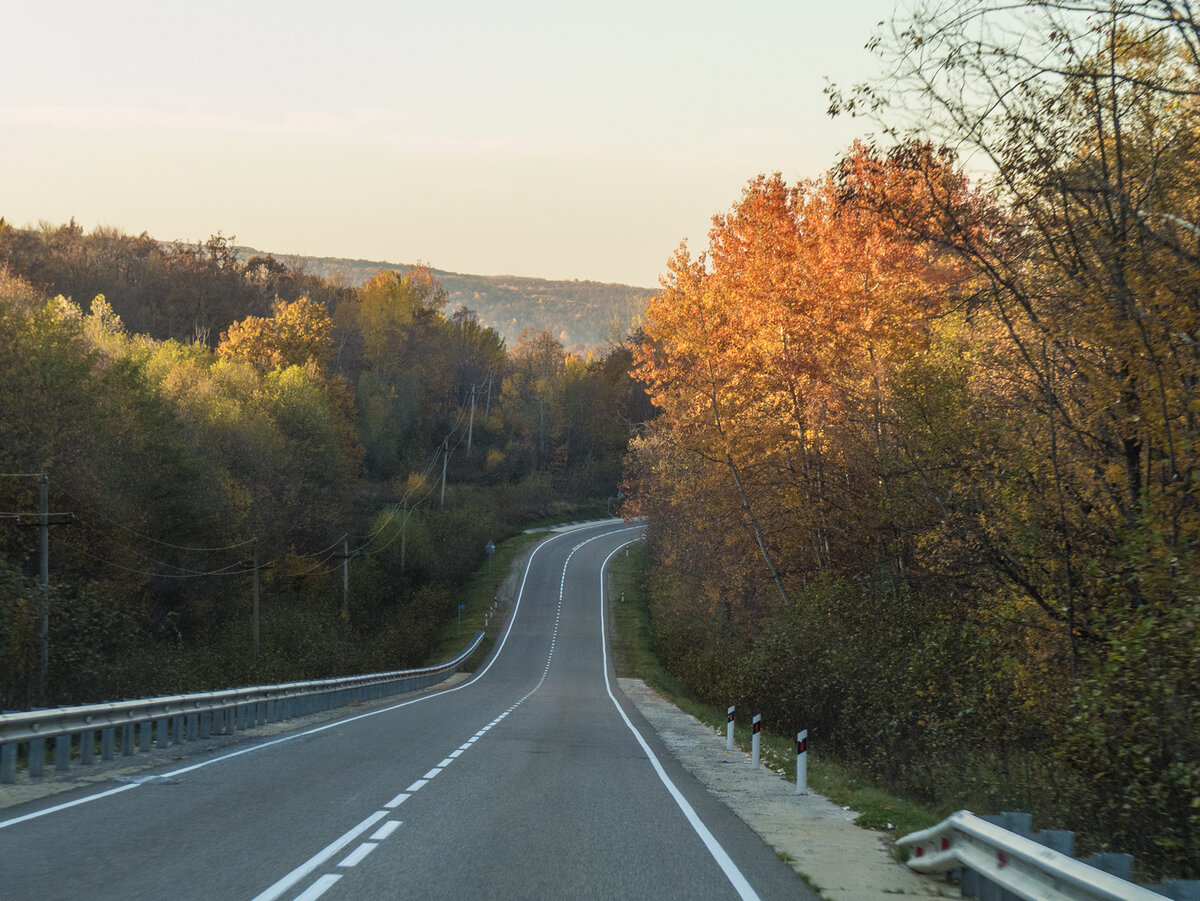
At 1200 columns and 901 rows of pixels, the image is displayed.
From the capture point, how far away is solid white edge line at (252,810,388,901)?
7002 mm

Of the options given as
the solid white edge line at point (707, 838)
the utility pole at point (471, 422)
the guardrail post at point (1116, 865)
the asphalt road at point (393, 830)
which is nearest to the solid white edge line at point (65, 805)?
the asphalt road at point (393, 830)

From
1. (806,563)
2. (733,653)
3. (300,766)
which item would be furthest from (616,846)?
(733,653)

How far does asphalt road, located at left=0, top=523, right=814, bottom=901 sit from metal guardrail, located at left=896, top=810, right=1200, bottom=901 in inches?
48.8

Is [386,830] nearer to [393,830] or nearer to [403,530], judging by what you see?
[393,830]

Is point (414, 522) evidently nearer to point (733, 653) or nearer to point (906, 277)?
point (733, 653)

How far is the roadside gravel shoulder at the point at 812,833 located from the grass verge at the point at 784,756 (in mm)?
322

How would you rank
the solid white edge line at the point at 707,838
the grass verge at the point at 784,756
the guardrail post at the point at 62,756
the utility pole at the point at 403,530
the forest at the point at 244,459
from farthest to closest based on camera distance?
1. the utility pole at the point at 403,530
2. the forest at the point at 244,459
3. the guardrail post at the point at 62,756
4. the grass verge at the point at 784,756
5. the solid white edge line at the point at 707,838

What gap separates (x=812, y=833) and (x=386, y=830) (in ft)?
14.5

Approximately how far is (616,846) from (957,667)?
10.4 meters

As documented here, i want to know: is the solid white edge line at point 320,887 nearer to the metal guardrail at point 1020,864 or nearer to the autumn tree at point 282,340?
the metal guardrail at point 1020,864

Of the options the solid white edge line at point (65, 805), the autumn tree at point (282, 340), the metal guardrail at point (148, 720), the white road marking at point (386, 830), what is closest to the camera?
the white road marking at point (386, 830)

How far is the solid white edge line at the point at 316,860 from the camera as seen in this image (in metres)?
7.00

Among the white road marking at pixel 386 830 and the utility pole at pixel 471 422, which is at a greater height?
the utility pole at pixel 471 422

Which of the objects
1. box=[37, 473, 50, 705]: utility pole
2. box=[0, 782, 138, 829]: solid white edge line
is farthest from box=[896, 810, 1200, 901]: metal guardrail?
box=[37, 473, 50, 705]: utility pole
